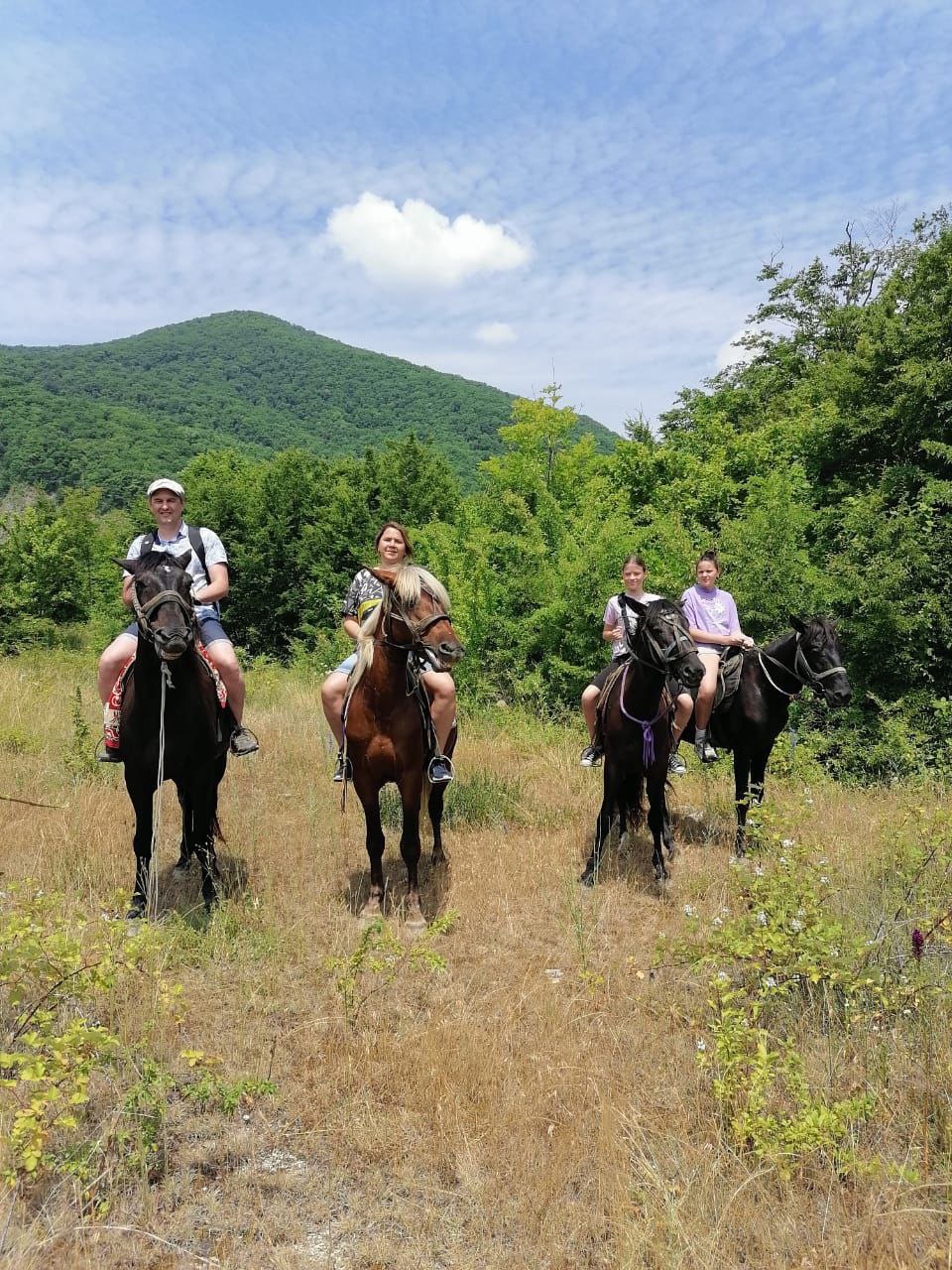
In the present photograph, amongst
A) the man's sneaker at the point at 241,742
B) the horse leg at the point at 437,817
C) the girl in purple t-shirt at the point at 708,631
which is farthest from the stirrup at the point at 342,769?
the girl in purple t-shirt at the point at 708,631

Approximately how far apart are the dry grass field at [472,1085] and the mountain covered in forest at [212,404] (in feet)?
57.4

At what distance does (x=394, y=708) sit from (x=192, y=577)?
1.59 m

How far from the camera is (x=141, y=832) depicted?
4.49 meters

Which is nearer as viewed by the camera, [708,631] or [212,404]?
[708,631]

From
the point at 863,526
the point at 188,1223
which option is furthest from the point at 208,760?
the point at 863,526

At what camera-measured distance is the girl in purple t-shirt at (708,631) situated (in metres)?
6.36

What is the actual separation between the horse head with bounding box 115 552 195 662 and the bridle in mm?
4950

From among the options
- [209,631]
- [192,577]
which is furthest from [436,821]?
[192,577]

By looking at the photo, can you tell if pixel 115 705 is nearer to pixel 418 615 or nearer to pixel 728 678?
pixel 418 615

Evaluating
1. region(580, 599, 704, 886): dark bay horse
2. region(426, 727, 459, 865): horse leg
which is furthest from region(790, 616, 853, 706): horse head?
region(426, 727, 459, 865): horse leg

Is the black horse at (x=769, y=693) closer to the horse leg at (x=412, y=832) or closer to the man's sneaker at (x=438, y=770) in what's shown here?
the man's sneaker at (x=438, y=770)

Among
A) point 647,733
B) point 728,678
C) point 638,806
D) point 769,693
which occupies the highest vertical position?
point 728,678

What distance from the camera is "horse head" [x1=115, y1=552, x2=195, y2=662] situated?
3766 mm

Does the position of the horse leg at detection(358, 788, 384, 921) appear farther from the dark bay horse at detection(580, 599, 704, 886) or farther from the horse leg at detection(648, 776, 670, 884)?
the horse leg at detection(648, 776, 670, 884)
